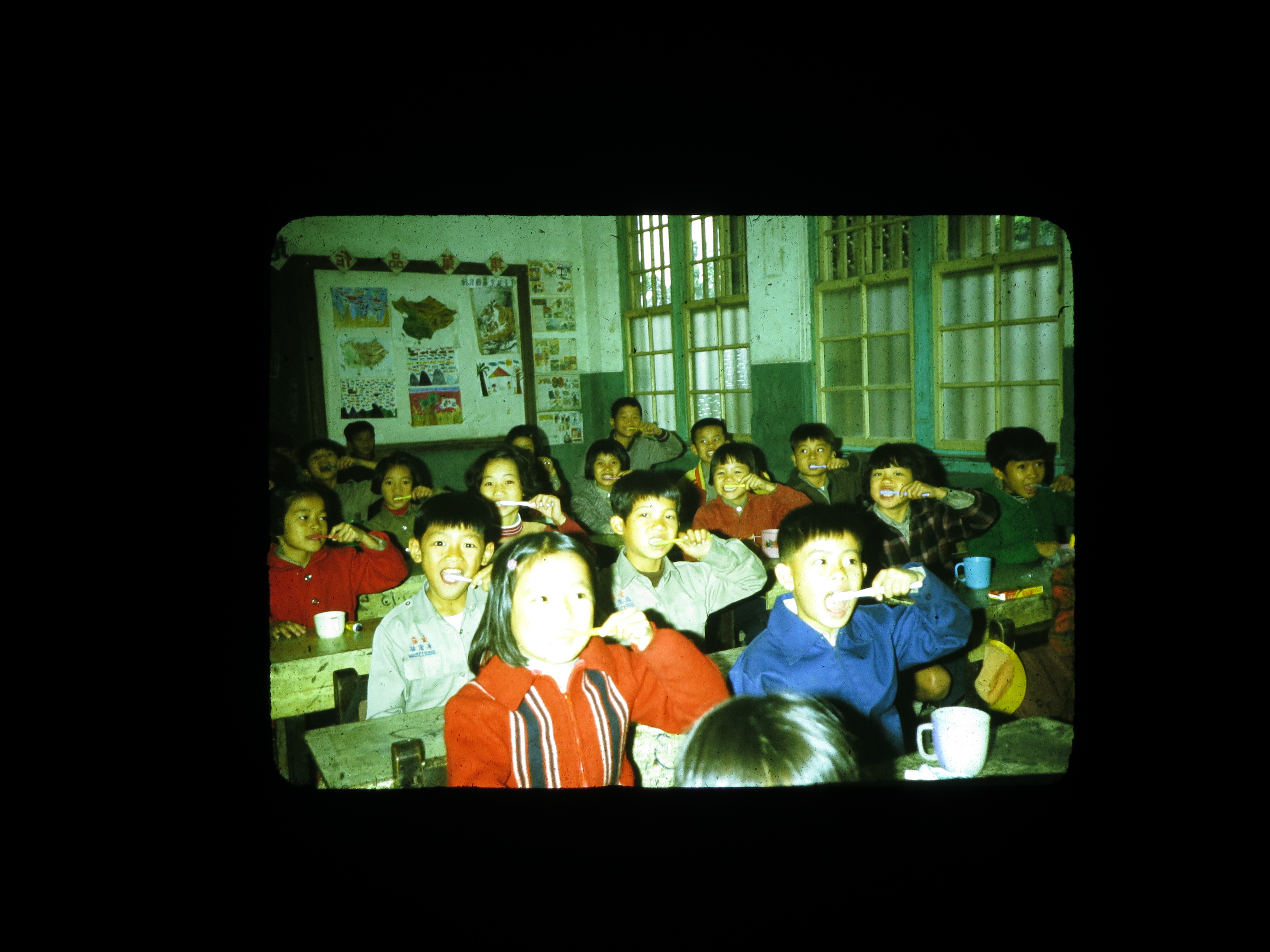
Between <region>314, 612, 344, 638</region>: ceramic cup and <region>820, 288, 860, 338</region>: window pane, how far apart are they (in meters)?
1.24

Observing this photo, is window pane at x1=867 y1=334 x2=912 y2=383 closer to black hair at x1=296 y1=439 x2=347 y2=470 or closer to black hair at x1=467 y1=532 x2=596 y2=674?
black hair at x1=467 y1=532 x2=596 y2=674

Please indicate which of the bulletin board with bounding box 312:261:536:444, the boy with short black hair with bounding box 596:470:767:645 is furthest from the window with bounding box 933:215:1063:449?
the bulletin board with bounding box 312:261:536:444

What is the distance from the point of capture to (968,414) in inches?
58.1

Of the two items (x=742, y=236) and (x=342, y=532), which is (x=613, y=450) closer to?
(x=742, y=236)

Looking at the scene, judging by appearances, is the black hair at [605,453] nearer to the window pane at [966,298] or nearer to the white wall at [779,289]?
the white wall at [779,289]

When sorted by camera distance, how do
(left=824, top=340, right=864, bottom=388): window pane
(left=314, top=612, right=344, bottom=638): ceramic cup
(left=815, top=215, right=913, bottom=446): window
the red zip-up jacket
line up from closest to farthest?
the red zip-up jacket < (left=815, top=215, right=913, bottom=446): window < (left=824, top=340, right=864, bottom=388): window pane < (left=314, top=612, right=344, bottom=638): ceramic cup

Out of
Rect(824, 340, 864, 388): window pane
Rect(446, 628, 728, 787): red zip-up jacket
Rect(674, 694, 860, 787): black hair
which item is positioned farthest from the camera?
Rect(824, 340, 864, 388): window pane

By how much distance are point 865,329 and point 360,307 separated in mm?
1021

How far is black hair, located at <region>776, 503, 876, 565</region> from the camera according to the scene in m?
1.44

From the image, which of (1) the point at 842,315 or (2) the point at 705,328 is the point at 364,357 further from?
(1) the point at 842,315

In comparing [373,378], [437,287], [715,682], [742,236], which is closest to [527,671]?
[715,682]

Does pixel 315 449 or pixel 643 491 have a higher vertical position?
pixel 315 449

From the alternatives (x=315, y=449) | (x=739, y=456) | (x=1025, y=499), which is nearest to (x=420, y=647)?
(x=315, y=449)

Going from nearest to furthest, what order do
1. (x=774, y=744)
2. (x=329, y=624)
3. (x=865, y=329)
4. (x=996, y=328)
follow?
1. (x=774, y=744)
2. (x=996, y=328)
3. (x=865, y=329)
4. (x=329, y=624)
